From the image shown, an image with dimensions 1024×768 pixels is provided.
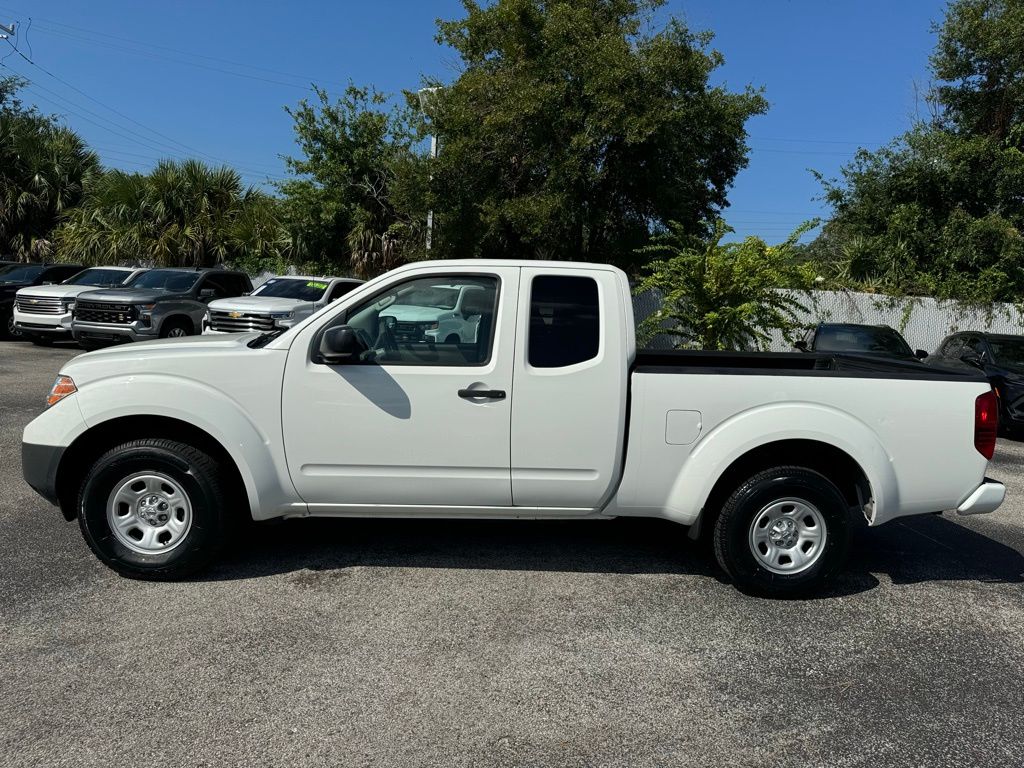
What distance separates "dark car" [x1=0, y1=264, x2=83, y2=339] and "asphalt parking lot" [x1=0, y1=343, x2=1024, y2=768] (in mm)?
14444

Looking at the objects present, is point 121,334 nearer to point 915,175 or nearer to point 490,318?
point 490,318

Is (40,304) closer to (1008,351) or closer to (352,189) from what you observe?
(352,189)

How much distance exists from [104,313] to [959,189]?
2107cm

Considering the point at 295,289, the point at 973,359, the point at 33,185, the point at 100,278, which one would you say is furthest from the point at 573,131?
the point at 33,185

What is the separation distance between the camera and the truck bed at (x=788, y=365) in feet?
14.8

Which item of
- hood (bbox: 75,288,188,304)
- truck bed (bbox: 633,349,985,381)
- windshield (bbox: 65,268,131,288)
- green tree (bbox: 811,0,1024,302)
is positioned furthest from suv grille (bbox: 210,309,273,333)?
green tree (bbox: 811,0,1024,302)

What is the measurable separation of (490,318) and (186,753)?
2.59 meters

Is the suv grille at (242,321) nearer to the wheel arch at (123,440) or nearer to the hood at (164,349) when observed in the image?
the hood at (164,349)

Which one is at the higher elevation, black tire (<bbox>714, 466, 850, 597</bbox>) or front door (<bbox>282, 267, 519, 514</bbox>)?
front door (<bbox>282, 267, 519, 514</bbox>)

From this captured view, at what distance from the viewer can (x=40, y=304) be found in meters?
15.7

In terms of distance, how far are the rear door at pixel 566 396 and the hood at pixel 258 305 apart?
32.2 ft

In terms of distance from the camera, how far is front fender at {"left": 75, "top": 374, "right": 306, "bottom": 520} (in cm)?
436

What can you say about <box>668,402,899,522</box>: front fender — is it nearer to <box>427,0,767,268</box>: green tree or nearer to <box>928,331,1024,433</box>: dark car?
<box>928,331,1024,433</box>: dark car

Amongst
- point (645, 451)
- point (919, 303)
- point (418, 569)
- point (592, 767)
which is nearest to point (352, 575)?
point (418, 569)
